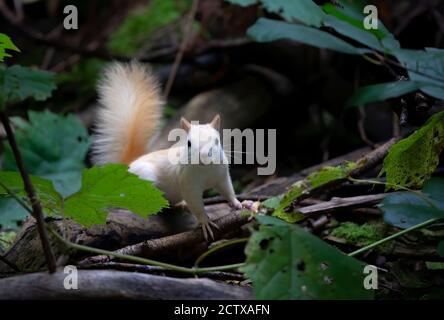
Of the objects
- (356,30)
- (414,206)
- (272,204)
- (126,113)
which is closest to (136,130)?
(126,113)

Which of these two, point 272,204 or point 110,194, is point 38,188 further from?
point 272,204

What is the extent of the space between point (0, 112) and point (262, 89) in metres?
2.95

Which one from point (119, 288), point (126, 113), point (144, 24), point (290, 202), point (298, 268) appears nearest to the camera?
point (298, 268)

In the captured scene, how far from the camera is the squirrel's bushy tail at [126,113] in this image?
2471 mm

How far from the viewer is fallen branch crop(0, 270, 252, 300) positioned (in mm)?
1315

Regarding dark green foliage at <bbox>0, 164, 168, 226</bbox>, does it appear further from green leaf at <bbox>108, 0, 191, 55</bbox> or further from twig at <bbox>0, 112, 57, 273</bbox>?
green leaf at <bbox>108, 0, 191, 55</bbox>

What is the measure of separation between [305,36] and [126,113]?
1.05 meters

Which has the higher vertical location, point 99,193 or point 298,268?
point 99,193

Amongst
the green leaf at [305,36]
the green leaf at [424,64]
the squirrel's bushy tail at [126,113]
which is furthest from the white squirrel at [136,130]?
the green leaf at [424,64]

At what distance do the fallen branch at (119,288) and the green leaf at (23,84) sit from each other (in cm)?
46

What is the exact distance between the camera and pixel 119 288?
132 cm

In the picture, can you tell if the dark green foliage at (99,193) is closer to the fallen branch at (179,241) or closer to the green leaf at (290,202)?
the fallen branch at (179,241)
